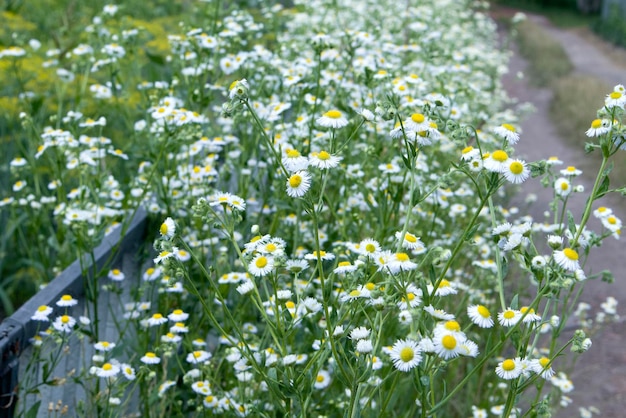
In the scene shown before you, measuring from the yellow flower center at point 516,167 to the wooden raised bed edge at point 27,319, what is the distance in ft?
Answer: 4.40

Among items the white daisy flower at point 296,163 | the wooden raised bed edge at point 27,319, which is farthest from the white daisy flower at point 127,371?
the white daisy flower at point 296,163

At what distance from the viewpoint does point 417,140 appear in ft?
5.58

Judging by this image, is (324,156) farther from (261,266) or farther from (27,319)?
(27,319)

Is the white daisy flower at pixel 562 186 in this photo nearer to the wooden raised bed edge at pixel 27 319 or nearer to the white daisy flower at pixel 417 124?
the white daisy flower at pixel 417 124

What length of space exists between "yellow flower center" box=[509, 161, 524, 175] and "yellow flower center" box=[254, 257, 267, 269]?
0.53 metres

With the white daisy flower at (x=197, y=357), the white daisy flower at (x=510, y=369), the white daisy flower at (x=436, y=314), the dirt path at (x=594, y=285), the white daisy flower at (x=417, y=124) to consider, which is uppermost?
the white daisy flower at (x=417, y=124)

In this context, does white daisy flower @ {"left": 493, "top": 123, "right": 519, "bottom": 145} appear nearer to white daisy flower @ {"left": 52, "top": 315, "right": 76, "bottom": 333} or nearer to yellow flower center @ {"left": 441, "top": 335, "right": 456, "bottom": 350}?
yellow flower center @ {"left": 441, "top": 335, "right": 456, "bottom": 350}

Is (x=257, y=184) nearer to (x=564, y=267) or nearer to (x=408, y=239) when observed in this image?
(x=408, y=239)

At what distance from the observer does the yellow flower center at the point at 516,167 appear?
1528 mm

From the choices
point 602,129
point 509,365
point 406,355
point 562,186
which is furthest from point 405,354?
point 562,186

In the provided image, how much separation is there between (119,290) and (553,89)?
880 centimetres

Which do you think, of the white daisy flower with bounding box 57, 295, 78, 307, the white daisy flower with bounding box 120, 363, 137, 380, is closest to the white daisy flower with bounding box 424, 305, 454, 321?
the white daisy flower with bounding box 120, 363, 137, 380

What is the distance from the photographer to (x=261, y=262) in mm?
1636


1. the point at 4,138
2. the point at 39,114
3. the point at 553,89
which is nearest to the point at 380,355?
the point at 39,114
